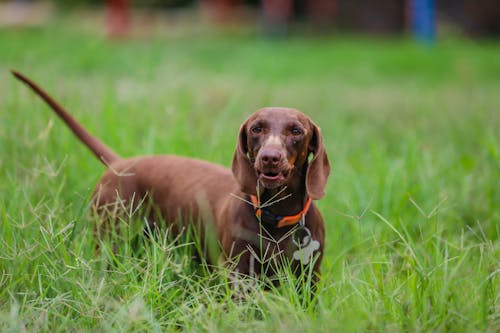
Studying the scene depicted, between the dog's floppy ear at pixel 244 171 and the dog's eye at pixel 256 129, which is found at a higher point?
the dog's eye at pixel 256 129

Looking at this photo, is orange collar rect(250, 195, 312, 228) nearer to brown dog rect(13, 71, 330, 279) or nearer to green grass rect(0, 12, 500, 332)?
brown dog rect(13, 71, 330, 279)

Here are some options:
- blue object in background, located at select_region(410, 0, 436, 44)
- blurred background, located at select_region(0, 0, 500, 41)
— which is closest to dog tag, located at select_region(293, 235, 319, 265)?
blue object in background, located at select_region(410, 0, 436, 44)

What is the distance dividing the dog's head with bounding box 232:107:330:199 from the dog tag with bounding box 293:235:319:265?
0.65ft

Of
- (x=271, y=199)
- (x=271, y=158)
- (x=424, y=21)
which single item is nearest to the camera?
(x=271, y=158)

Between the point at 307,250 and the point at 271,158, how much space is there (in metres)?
0.44

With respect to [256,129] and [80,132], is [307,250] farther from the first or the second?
[80,132]

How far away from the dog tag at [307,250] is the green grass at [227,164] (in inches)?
5.3

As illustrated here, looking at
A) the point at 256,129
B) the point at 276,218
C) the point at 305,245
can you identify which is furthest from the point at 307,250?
the point at 256,129

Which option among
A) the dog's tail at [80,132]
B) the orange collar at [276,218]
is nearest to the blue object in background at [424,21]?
the dog's tail at [80,132]

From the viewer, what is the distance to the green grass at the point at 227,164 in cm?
231

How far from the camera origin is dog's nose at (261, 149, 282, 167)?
8.45ft

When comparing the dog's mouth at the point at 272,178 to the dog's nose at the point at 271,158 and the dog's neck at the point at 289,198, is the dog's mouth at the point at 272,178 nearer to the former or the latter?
the dog's nose at the point at 271,158

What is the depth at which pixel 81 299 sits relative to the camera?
7.84 feet

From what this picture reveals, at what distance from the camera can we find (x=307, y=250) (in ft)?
9.11
